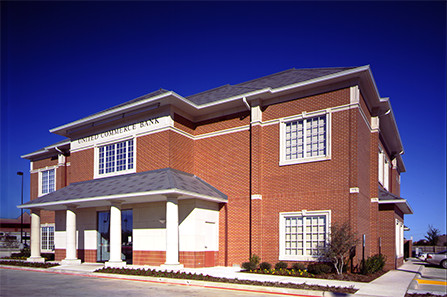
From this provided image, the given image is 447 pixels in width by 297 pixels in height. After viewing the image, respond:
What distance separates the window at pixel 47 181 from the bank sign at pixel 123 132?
7200mm

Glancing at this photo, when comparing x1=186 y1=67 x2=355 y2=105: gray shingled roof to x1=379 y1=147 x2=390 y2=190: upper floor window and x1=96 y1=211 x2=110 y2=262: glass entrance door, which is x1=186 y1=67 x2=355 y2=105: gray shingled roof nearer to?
x1=379 y1=147 x2=390 y2=190: upper floor window

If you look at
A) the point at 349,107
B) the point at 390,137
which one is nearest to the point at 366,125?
the point at 349,107

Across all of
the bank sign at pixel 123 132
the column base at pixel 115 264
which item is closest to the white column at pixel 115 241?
the column base at pixel 115 264

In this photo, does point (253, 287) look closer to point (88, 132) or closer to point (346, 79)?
point (346, 79)

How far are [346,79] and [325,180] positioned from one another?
15.8 ft

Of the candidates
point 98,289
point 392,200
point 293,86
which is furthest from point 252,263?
point 392,200

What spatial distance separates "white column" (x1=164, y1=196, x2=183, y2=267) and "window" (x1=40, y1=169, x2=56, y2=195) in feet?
56.9

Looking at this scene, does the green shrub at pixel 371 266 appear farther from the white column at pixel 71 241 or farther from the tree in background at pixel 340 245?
the white column at pixel 71 241

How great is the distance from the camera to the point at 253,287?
41.8ft

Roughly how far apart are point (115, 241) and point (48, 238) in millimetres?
14111

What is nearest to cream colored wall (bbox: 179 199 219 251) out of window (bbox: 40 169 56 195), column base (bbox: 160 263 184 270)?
column base (bbox: 160 263 184 270)

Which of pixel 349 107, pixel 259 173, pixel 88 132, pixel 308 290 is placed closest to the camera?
pixel 308 290

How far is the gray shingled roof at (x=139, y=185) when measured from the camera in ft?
59.5

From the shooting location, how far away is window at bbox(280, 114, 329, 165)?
18.0m
